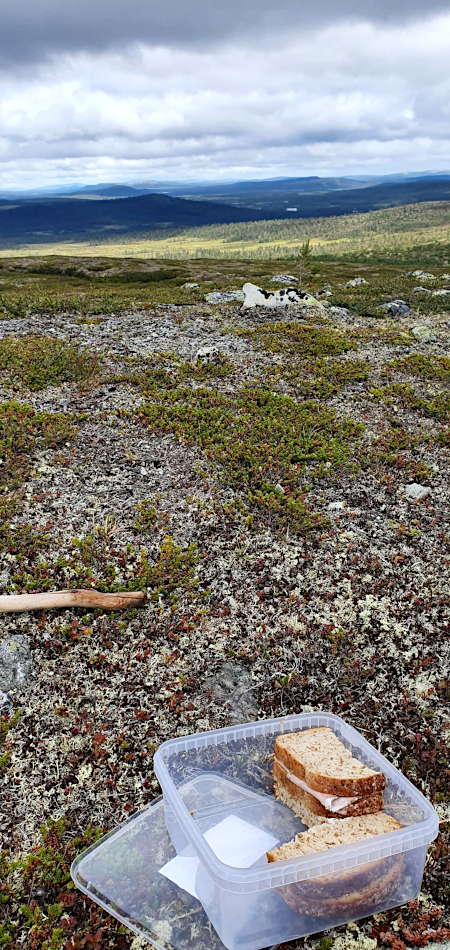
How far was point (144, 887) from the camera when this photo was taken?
16.3 ft

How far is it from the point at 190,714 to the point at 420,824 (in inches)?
122

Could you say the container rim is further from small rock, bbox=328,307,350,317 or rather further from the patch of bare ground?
small rock, bbox=328,307,350,317

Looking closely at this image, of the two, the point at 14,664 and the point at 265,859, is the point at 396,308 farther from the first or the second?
the point at 265,859

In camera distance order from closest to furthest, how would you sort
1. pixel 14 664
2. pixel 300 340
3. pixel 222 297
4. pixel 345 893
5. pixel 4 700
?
pixel 345 893
pixel 4 700
pixel 14 664
pixel 300 340
pixel 222 297

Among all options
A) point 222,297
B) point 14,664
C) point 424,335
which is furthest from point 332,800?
point 222,297

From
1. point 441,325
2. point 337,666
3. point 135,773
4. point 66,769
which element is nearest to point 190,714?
point 135,773

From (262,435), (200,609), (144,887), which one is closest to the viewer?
(144,887)

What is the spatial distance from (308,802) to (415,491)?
770cm

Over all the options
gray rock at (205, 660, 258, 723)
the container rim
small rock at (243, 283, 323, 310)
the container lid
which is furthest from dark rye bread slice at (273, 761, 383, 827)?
small rock at (243, 283, 323, 310)

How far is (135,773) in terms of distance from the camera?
20.9 ft

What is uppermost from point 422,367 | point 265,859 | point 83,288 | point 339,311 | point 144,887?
point 83,288

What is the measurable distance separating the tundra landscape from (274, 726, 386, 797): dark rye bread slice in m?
0.61

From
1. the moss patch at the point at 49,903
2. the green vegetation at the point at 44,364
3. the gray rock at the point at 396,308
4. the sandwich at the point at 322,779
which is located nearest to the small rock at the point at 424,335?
the gray rock at the point at 396,308

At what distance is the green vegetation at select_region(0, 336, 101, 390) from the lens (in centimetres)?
1626
